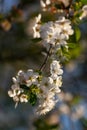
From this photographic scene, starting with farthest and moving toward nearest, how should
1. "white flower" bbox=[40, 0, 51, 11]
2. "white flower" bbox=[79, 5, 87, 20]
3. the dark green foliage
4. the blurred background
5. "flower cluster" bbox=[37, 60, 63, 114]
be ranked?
the blurred background < the dark green foliage < "white flower" bbox=[40, 0, 51, 11] < "white flower" bbox=[79, 5, 87, 20] < "flower cluster" bbox=[37, 60, 63, 114]

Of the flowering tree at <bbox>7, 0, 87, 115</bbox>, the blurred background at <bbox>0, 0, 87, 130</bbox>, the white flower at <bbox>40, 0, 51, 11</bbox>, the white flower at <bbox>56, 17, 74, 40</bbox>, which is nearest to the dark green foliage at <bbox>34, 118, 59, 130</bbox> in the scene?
the blurred background at <bbox>0, 0, 87, 130</bbox>

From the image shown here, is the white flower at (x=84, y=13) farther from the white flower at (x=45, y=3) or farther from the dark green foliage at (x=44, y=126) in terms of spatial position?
the dark green foliage at (x=44, y=126)

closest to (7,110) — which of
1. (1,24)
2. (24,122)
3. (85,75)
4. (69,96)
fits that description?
(24,122)

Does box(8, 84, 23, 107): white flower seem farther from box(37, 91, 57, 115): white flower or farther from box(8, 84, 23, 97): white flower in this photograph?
box(37, 91, 57, 115): white flower

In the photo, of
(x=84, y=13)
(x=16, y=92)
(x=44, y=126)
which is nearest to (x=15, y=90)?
(x=16, y=92)

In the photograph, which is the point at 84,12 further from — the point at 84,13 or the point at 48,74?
the point at 48,74
